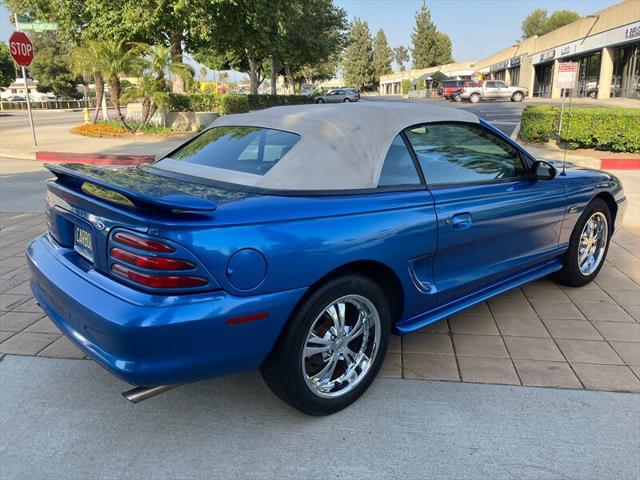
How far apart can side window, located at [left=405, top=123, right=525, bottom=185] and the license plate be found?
1.90 metres

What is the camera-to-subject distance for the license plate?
2.61 meters

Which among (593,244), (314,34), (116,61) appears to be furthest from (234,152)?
(314,34)

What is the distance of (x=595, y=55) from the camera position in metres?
37.4

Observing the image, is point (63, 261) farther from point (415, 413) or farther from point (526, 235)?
point (526, 235)

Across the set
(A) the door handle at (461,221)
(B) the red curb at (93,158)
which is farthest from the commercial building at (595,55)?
(A) the door handle at (461,221)

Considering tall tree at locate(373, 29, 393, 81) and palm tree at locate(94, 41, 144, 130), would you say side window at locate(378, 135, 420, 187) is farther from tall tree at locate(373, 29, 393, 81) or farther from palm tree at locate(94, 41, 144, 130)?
tall tree at locate(373, 29, 393, 81)

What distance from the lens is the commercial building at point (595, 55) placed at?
30.9 metres

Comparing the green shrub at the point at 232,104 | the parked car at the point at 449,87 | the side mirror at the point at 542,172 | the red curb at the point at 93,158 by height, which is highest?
the parked car at the point at 449,87

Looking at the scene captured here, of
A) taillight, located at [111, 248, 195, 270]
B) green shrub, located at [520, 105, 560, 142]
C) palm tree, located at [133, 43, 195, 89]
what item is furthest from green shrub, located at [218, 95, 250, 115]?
taillight, located at [111, 248, 195, 270]

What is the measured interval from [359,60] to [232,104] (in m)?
85.1

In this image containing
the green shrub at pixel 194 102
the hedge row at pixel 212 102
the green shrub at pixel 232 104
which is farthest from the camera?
the green shrub at pixel 232 104

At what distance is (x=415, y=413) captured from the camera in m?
2.87

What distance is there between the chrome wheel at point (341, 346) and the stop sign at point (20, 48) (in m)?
14.7

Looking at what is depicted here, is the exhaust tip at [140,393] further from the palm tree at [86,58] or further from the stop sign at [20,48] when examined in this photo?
the palm tree at [86,58]
